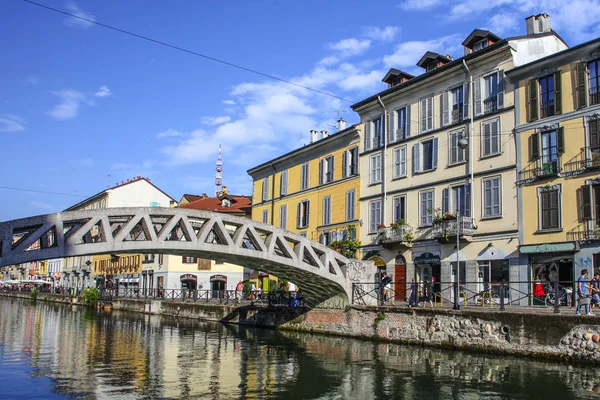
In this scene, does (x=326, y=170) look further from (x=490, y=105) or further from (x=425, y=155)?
(x=490, y=105)

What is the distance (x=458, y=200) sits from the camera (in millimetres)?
30094

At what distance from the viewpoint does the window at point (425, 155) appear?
31750mm

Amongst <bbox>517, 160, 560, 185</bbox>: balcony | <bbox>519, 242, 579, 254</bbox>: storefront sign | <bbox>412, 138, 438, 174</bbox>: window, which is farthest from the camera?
<bbox>412, 138, 438, 174</bbox>: window

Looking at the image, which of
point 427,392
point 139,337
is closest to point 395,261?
point 139,337

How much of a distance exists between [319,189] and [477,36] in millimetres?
14826

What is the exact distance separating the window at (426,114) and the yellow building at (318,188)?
557 centimetres

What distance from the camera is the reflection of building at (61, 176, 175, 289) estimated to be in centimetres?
6681

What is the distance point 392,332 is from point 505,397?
1045cm

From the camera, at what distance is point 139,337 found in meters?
28.2

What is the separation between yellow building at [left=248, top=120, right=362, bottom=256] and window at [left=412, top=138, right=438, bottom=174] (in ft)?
17.4

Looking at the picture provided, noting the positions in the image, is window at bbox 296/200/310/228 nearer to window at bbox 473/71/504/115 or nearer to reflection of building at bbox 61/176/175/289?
window at bbox 473/71/504/115

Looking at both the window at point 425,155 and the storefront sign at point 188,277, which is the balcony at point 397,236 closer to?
the window at point 425,155

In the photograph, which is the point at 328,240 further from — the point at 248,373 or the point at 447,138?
the point at 248,373

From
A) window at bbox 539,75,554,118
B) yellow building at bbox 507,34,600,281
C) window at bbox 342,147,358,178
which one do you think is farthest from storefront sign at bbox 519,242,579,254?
window at bbox 342,147,358,178
